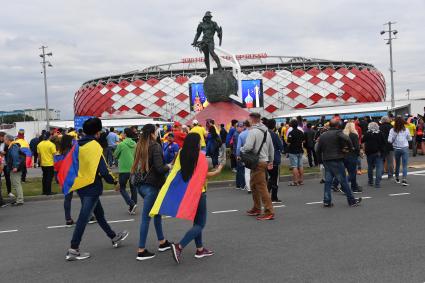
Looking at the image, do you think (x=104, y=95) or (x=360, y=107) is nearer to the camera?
(x=360, y=107)

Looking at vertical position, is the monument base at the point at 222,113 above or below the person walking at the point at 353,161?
above

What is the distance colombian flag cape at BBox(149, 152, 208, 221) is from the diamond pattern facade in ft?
203

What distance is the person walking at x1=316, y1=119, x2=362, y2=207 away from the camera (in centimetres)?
791

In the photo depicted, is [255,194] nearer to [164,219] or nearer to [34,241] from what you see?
[164,219]

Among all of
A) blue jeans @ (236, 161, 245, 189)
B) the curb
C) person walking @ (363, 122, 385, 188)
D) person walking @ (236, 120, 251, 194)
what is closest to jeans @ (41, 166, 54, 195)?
the curb

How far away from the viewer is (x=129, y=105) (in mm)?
71562

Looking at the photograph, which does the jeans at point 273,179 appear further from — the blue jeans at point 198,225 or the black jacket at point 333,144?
the blue jeans at point 198,225

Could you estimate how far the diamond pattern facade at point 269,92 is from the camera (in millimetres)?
68875

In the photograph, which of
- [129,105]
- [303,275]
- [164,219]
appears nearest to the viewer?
[303,275]

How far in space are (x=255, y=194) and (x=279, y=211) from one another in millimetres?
631

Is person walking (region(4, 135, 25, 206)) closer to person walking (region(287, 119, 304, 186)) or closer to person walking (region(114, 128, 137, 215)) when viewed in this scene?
person walking (region(114, 128, 137, 215))

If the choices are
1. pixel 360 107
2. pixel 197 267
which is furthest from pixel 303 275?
pixel 360 107

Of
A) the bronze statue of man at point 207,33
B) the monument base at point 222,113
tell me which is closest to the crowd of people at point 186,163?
the monument base at point 222,113

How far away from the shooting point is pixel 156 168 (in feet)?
16.9
